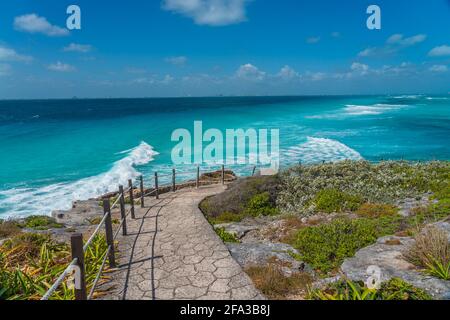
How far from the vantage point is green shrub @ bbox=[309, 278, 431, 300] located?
4699 mm

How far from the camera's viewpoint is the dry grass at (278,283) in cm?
541

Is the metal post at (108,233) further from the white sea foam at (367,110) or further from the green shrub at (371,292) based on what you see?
the white sea foam at (367,110)

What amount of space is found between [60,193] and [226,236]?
1785 cm

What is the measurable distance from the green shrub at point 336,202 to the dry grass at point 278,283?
4.88 meters

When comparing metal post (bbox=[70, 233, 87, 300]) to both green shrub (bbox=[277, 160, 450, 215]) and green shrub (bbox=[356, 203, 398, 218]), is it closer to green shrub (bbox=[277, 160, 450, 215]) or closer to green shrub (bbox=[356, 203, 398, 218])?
green shrub (bbox=[277, 160, 450, 215])

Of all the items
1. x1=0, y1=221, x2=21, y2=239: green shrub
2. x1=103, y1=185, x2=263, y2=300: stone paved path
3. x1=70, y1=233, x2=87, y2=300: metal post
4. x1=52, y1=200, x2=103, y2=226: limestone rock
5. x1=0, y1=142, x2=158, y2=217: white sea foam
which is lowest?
x1=0, y1=142, x2=158, y2=217: white sea foam

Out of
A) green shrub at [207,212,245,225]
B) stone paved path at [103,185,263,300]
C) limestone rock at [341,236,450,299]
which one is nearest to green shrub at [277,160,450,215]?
green shrub at [207,212,245,225]

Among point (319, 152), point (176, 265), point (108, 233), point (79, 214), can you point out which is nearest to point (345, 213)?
point (176, 265)

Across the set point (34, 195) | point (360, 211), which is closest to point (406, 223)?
point (360, 211)

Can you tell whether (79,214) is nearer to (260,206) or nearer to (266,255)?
(260,206)

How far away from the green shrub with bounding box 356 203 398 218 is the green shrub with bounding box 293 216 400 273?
2.92 ft

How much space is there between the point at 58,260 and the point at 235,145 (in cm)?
3510

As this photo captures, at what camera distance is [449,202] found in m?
9.23
